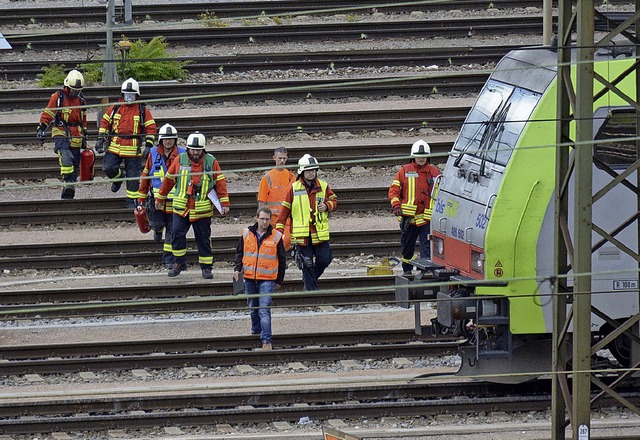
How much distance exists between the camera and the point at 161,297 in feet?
54.4

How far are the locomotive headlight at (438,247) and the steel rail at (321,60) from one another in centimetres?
966

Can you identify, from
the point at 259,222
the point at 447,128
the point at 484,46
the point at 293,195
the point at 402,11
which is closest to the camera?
the point at 259,222

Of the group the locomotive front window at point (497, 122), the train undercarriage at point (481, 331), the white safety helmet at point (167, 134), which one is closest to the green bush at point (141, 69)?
the white safety helmet at point (167, 134)

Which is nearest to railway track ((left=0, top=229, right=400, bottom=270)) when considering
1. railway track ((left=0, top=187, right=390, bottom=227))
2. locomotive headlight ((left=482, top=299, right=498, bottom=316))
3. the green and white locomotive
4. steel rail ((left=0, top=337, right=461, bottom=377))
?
railway track ((left=0, top=187, right=390, bottom=227))

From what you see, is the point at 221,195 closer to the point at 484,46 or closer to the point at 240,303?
the point at 240,303

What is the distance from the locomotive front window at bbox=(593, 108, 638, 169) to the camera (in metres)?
12.4

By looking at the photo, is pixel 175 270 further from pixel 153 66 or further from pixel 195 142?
pixel 153 66

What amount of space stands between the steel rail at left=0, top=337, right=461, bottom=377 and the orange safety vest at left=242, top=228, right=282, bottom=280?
0.86m

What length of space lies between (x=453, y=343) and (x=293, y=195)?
2685 millimetres

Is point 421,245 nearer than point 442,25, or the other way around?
point 421,245

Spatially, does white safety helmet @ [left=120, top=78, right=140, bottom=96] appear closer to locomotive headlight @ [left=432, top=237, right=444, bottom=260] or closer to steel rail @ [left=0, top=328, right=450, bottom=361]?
steel rail @ [left=0, top=328, right=450, bottom=361]

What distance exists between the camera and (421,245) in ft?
54.2

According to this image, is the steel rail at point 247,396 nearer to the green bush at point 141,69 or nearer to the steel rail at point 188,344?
the steel rail at point 188,344

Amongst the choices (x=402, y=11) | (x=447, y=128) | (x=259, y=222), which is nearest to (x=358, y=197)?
(x=447, y=128)
